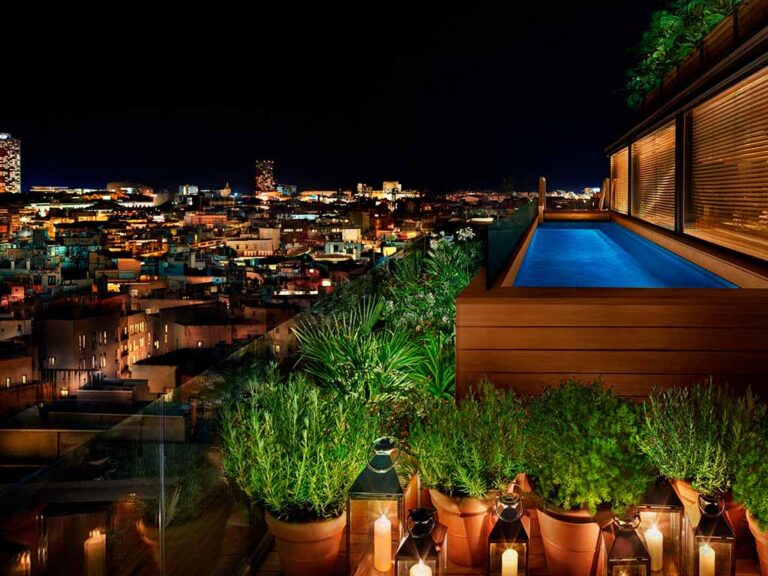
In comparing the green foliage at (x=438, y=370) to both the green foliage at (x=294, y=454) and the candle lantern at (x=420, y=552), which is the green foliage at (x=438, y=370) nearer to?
the green foliage at (x=294, y=454)

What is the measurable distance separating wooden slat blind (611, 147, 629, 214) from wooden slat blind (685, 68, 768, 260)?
844cm

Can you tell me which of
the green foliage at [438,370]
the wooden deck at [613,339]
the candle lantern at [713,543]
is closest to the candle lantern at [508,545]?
the candle lantern at [713,543]

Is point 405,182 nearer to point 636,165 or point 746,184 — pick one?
Result: point 636,165

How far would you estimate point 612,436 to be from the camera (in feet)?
9.16

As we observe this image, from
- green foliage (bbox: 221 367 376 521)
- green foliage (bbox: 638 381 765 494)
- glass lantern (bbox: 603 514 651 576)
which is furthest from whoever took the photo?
green foliage (bbox: 221 367 376 521)

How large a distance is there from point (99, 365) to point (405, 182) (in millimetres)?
50099

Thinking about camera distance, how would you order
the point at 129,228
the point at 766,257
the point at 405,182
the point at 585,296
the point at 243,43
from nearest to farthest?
1. the point at 585,296
2. the point at 766,257
3. the point at 243,43
4. the point at 129,228
5. the point at 405,182

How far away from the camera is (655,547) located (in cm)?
264

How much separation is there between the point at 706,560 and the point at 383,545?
1192 mm

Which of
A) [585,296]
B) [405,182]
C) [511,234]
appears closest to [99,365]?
[511,234]

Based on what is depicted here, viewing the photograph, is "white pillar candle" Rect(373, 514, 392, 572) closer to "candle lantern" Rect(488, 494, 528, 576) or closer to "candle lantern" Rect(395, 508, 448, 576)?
"candle lantern" Rect(395, 508, 448, 576)

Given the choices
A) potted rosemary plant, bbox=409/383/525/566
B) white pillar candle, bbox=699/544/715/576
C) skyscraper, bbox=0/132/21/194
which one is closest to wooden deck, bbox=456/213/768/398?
potted rosemary plant, bbox=409/383/525/566

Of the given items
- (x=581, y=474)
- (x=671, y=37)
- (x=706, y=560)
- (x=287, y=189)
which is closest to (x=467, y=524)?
(x=581, y=474)

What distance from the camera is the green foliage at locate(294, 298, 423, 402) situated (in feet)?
15.4
